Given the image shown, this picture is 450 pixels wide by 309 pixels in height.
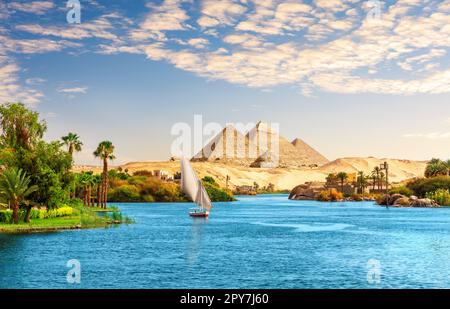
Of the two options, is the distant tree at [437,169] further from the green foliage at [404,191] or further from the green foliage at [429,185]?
the green foliage at [404,191]

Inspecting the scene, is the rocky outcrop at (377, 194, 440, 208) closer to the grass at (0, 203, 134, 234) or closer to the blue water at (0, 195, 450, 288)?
the blue water at (0, 195, 450, 288)

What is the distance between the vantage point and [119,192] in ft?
598

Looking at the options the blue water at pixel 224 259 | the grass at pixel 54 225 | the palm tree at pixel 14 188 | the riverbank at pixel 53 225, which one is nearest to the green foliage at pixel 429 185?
the blue water at pixel 224 259

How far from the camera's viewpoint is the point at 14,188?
194 ft

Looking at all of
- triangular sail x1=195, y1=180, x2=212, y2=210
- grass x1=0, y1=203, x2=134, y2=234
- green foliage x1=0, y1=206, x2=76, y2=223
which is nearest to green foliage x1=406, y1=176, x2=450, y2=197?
triangular sail x1=195, y1=180, x2=212, y2=210

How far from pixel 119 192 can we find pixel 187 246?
430ft

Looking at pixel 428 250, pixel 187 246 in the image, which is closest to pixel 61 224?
pixel 187 246

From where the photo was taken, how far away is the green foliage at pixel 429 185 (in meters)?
157

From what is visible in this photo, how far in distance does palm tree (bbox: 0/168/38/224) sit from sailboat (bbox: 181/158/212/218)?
3045cm

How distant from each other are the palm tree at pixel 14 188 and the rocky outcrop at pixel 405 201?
10786cm

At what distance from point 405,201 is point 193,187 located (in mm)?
82639
